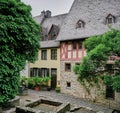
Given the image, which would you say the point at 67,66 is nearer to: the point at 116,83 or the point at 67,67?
the point at 67,67

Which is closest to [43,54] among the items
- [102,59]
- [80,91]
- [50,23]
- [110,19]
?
[50,23]

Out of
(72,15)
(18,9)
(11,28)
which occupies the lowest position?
(11,28)

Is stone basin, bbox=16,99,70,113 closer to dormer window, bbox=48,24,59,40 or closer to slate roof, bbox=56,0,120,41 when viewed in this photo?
slate roof, bbox=56,0,120,41

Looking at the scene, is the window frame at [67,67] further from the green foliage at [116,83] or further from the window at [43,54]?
the green foliage at [116,83]

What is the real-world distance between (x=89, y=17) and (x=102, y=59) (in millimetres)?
9317

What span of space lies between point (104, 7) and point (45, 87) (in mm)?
11766

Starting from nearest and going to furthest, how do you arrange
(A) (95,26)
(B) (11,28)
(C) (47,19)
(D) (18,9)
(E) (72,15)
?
(B) (11,28) < (D) (18,9) < (A) (95,26) < (E) (72,15) < (C) (47,19)

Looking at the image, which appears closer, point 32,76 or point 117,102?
point 117,102

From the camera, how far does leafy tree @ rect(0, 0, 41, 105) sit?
10375 millimetres

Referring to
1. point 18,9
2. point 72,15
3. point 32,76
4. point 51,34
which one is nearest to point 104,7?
point 72,15

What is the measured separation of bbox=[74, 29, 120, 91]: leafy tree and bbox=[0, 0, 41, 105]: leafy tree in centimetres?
381

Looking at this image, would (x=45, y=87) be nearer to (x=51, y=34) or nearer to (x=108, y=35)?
(x=51, y=34)

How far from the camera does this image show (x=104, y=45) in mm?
10531

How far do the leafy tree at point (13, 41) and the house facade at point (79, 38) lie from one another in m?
7.21
